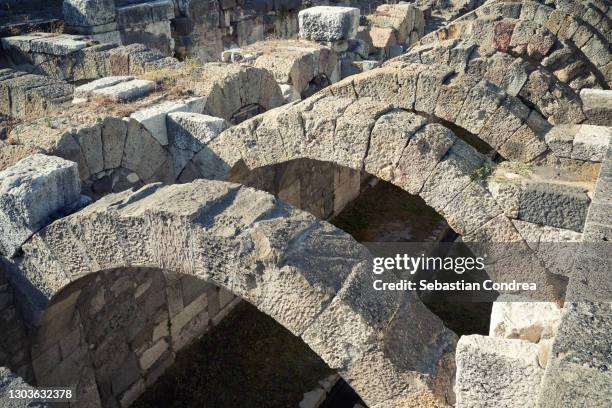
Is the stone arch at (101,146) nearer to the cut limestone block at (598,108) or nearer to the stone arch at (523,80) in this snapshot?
the stone arch at (523,80)

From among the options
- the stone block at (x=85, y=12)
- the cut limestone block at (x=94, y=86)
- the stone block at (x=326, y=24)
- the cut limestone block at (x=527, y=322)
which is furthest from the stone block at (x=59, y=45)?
the cut limestone block at (x=527, y=322)

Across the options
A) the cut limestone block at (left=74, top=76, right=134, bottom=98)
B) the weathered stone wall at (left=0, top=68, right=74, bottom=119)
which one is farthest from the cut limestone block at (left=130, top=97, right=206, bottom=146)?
the weathered stone wall at (left=0, top=68, right=74, bottom=119)

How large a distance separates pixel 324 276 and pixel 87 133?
2.96 metres

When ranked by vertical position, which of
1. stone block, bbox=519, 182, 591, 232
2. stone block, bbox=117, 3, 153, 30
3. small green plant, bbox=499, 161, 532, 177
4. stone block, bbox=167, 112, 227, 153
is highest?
stone block, bbox=117, 3, 153, 30

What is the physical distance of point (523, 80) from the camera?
22.1ft

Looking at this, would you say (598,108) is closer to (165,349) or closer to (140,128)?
(140,128)

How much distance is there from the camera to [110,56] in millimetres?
7762

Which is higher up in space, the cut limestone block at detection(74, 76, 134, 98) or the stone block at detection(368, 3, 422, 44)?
the stone block at detection(368, 3, 422, 44)

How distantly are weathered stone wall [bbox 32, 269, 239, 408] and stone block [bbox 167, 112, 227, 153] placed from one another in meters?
1.33

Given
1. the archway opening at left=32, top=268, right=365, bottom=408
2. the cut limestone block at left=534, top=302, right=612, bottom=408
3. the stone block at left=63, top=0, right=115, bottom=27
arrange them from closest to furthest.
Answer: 1. the cut limestone block at left=534, top=302, right=612, bottom=408
2. the archway opening at left=32, top=268, right=365, bottom=408
3. the stone block at left=63, top=0, right=115, bottom=27

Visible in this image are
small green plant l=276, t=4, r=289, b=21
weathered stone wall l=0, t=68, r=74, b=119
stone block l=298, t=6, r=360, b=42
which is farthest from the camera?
small green plant l=276, t=4, r=289, b=21

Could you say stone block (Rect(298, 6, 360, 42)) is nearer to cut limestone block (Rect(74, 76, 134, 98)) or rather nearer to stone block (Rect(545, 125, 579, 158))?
cut limestone block (Rect(74, 76, 134, 98))

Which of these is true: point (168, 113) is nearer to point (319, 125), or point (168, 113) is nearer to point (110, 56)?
point (319, 125)

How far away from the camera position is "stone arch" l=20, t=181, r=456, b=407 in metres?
3.21
